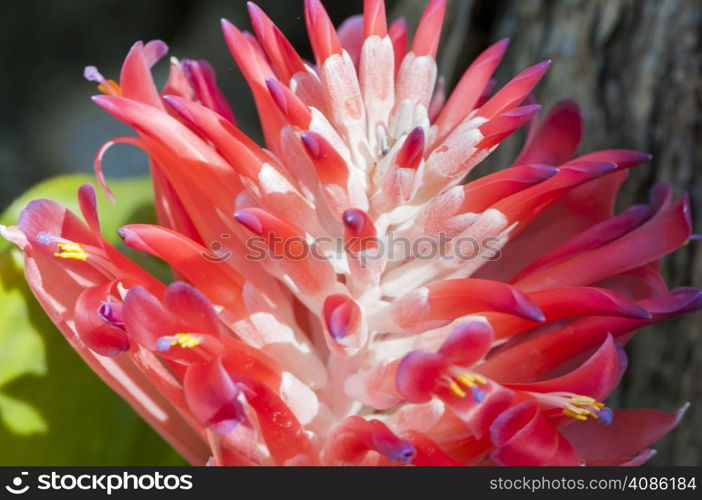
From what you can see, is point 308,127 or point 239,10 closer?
point 308,127

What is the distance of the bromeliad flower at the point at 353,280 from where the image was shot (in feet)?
1.99

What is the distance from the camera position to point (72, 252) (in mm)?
652

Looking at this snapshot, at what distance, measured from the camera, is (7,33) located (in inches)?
58.0

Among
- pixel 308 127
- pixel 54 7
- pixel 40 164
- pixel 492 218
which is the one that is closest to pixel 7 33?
pixel 54 7

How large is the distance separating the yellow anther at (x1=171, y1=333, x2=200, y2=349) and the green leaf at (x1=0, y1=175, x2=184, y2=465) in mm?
314

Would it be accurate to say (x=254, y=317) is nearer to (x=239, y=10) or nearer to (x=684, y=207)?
(x=684, y=207)

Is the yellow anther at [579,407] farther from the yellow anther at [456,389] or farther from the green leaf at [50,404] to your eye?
the green leaf at [50,404]

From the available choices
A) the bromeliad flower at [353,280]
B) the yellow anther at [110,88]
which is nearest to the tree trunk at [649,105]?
the bromeliad flower at [353,280]

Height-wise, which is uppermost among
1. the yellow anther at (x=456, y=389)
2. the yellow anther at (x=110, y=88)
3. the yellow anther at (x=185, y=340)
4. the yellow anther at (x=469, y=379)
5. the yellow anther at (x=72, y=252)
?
the yellow anther at (x=110, y=88)

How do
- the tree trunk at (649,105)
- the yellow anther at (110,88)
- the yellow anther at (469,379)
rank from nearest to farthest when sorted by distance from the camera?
1. the yellow anther at (469,379)
2. the yellow anther at (110,88)
3. the tree trunk at (649,105)

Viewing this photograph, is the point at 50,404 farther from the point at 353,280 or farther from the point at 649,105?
the point at 649,105

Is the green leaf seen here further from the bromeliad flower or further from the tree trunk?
the tree trunk

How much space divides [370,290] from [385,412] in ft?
0.38

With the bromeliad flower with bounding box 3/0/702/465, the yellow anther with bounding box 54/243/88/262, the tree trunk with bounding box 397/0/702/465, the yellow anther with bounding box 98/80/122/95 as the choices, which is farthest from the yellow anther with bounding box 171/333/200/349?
the tree trunk with bounding box 397/0/702/465
